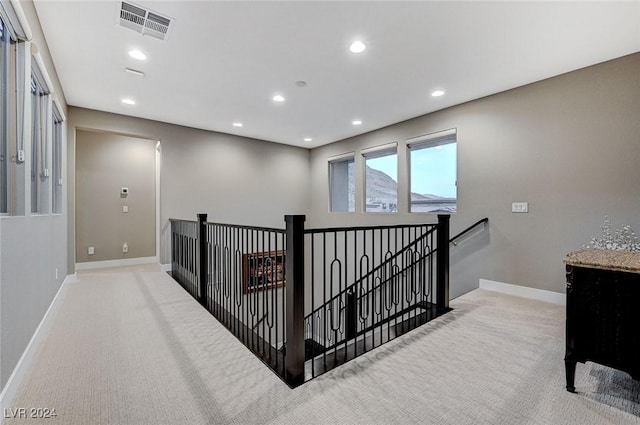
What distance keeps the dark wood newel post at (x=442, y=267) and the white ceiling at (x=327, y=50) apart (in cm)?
173

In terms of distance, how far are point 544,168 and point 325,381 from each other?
11.4ft

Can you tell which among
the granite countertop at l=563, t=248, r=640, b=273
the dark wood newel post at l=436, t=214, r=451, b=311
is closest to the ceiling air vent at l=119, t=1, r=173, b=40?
the dark wood newel post at l=436, t=214, r=451, b=311

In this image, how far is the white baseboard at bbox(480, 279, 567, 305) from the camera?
330 cm

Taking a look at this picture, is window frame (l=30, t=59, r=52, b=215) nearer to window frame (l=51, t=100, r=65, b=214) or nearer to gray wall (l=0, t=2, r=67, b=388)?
gray wall (l=0, t=2, r=67, b=388)

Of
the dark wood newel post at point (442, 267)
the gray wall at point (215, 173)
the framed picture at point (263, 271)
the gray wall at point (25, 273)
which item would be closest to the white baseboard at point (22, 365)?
the gray wall at point (25, 273)

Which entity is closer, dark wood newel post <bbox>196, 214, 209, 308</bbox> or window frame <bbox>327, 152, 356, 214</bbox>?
dark wood newel post <bbox>196, 214, 209, 308</bbox>

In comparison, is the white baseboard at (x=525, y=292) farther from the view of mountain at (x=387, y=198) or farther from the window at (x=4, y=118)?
the window at (x=4, y=118)

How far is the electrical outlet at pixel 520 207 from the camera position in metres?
3.58

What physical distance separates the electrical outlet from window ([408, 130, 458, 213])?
2.57 feet

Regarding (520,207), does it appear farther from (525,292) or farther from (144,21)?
(144,21)

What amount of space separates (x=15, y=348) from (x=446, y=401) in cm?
261

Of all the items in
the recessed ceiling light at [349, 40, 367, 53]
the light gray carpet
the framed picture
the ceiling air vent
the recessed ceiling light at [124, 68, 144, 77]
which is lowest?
the light gray carpet

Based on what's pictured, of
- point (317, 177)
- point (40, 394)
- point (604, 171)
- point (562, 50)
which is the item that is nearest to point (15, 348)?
point (40, 394)

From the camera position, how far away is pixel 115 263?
18.6 feet
